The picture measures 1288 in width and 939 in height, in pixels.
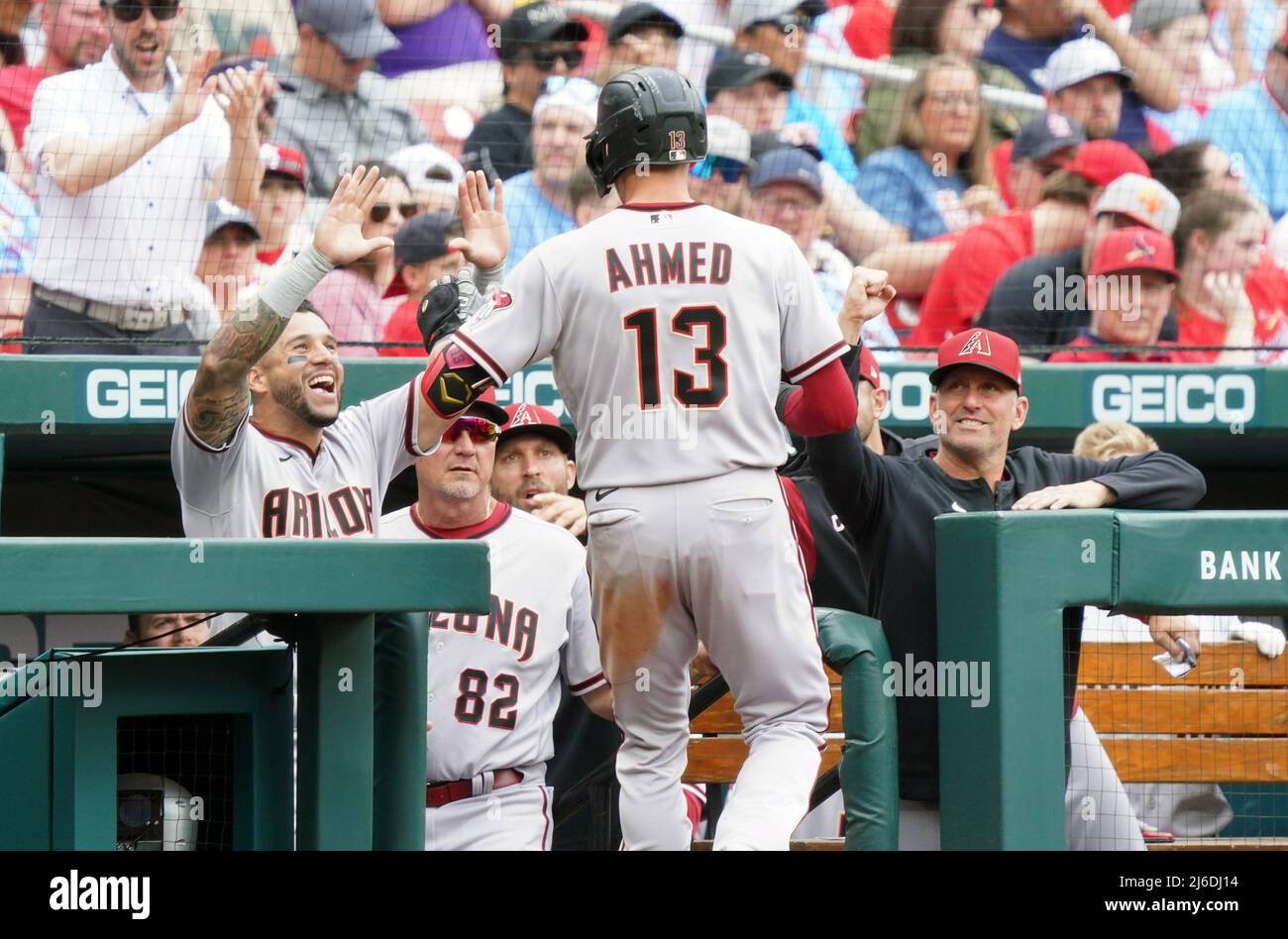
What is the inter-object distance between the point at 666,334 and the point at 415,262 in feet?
10.6

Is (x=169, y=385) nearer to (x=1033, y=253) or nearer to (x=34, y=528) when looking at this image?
(x=34, y=528)

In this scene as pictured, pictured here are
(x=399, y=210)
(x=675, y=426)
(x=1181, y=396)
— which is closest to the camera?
(x=675, y=426)

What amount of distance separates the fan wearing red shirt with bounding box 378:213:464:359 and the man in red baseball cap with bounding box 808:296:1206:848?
2550mm

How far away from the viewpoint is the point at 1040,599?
9.39 feet

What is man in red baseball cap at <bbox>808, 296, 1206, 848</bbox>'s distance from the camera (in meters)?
3.29

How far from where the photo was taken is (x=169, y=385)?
17.5 ft

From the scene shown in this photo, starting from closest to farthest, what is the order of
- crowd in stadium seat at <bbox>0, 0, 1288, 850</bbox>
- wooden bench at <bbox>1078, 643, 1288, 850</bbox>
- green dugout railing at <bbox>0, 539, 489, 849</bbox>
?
green dugout railing at <bbox>0, 539, 489, 849</bbox> < wooden bench at <bbox>1078, 643, 1288, 850</bbox> < crowd in stadium seat at <bbox>0, 0, 1288, 850</bbox>

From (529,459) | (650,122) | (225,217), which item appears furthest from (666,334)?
(225,217)

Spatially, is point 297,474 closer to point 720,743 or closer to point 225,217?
point 720,743

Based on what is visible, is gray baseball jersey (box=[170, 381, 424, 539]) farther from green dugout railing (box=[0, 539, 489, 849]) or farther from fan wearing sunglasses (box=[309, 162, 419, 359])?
fan wearing sunglasses (box=[309, 162, 419, 359])

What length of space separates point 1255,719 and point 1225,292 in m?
3.26

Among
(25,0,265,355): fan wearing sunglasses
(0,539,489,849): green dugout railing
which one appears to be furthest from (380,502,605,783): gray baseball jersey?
(25,0,265,355): fan wearing sunglasses

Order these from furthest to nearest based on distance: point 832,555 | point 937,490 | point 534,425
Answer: point 534,425 → point 832,555 → point 937,490
